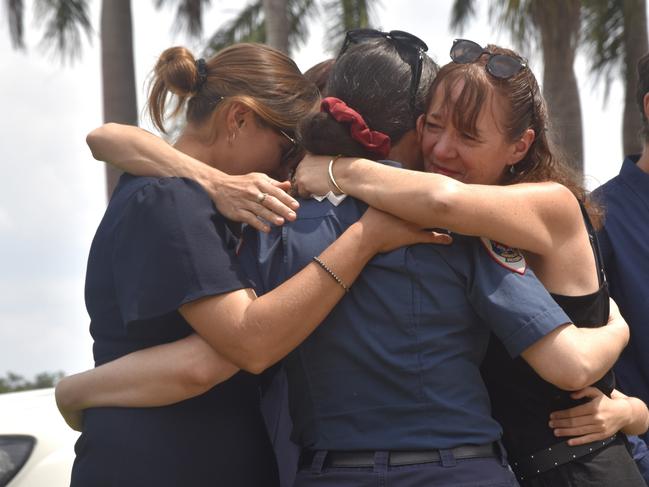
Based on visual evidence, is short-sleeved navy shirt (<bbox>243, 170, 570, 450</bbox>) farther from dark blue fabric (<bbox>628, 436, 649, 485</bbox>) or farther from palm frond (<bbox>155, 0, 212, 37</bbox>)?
palm frond (<bbox>155, 0, 212, 37</bbox>)

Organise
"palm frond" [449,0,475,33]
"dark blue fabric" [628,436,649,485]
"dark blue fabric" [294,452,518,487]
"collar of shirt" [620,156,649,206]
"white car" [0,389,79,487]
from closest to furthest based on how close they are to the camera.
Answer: "dark blue fabric" [294,452,518,487], "dark blue fabric" [628,436,649,485], "collar of shirt" [620,156,649,206], "white car" [0,389,79,487], "palm frond" [449,0,475,33]

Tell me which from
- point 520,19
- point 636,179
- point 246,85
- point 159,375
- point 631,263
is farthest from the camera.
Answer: point 520,19

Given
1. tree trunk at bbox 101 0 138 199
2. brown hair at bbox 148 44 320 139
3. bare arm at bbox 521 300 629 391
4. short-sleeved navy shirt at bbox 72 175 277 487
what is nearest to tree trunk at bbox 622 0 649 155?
tree trunk at bbox 101 0 138 199

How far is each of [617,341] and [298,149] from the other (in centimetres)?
→ 104

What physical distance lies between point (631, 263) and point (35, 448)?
2317 millimetres

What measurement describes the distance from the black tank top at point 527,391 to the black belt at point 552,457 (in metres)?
0.01

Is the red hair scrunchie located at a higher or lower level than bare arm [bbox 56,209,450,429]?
higher

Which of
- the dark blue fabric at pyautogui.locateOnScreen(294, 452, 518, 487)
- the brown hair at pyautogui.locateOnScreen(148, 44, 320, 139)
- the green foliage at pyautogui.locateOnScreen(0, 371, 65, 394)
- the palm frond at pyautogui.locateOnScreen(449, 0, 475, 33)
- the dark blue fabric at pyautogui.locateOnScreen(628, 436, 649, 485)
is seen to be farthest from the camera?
the palm frond at pyautogui.locateOnScreen(449, 0, 475, 33)

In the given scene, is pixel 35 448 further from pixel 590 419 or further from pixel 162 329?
pixel 590 419

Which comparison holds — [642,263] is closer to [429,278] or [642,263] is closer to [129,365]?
[429,278]

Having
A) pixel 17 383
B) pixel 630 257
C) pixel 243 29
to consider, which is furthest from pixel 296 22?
pixel 630 257

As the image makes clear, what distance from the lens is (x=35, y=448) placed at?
13.1 ft

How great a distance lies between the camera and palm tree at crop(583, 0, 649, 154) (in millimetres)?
12016

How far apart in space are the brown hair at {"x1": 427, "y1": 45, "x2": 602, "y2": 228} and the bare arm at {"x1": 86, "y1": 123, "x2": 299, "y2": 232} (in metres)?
0.46
